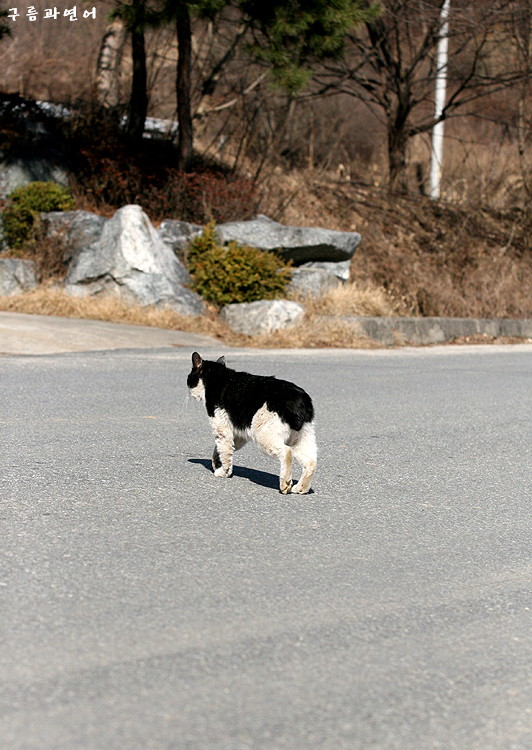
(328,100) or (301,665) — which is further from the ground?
(328,100)

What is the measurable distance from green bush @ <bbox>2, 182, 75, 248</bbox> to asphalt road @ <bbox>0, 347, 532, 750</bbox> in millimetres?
9992

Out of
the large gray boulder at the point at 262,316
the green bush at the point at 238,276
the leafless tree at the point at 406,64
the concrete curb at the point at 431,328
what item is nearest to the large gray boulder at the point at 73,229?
the green bush at the point at 238,276

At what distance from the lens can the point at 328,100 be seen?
33.8m

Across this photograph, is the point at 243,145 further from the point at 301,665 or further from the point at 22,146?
the point at 301,665

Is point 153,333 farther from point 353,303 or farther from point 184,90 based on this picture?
point 184,90

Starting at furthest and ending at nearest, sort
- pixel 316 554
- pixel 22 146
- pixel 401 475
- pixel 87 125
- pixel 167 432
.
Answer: pixel 87 125 → pixel 22 146 → pixel 167 432 → pixel 401 475 → pixel 316 554

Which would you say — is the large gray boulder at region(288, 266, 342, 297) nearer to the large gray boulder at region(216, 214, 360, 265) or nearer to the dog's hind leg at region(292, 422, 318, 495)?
the large gray boulder at region(216, 214, 360, 265)

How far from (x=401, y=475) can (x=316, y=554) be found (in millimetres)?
1997

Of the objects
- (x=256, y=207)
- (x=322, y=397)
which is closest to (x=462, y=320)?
(x=256, y=207)

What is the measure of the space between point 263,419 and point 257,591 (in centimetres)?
165

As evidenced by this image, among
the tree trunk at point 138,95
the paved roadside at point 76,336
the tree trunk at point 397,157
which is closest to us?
the paved roadside at point 76,336

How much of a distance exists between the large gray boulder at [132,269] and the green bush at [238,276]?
0.33 meters

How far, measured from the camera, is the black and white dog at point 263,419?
5.65 m

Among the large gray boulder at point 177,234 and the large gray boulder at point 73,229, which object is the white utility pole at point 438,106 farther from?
the large gray boulder at point 73,229
